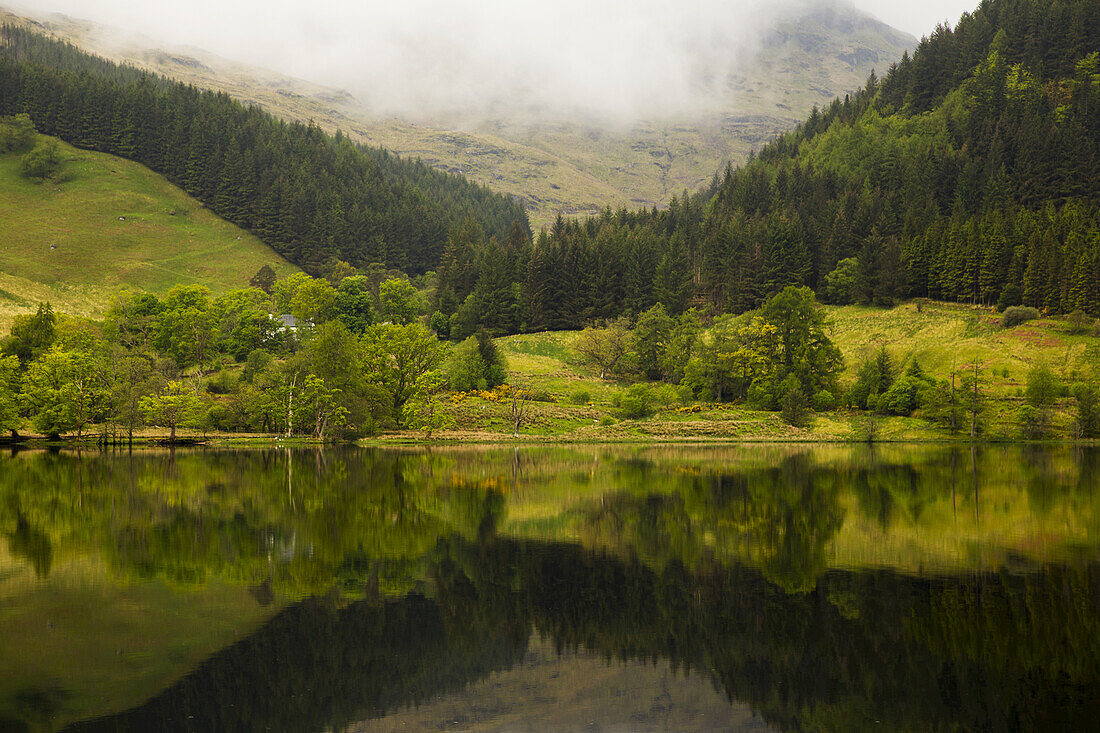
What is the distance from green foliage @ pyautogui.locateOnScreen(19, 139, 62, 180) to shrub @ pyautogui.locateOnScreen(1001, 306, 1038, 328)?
183 meters

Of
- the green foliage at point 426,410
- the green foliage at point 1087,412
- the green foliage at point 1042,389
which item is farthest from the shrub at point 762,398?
the green foliage at point 426,410

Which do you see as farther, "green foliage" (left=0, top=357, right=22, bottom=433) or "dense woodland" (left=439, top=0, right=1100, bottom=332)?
"dense woodland" (left=439, top=0, right=1100, bottom=332)

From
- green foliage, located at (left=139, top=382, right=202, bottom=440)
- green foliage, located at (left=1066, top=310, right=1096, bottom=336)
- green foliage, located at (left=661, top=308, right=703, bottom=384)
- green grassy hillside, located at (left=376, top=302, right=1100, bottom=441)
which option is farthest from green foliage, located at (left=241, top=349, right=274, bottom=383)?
green foliage, located at (left=1066, top=310, right=1096, bottom=336)

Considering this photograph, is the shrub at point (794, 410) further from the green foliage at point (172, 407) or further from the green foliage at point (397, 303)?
the green foliage at point (397, 303)

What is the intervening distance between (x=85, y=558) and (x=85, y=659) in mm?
9984

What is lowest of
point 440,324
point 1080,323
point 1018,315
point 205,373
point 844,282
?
point 205,373

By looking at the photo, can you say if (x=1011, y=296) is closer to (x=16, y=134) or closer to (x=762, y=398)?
(x=762, y=398)

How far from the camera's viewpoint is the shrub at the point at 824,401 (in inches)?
3625

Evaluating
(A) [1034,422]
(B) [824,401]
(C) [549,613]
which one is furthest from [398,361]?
(C) [549,613]

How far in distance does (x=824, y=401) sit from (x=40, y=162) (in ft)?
546

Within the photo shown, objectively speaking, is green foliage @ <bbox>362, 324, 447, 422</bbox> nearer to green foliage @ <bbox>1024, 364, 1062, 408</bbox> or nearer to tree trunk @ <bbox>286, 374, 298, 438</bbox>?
tree trunk @ <bbox>286, 374, 298, 438</bbox>

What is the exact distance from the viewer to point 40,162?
166 meters

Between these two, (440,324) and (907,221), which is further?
(440,324)

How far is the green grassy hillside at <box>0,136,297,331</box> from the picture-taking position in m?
132
